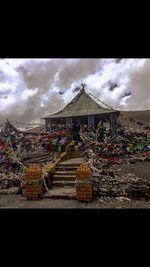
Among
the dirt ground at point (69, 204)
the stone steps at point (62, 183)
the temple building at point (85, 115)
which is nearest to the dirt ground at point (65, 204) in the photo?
the dirt ground at point (69, 204)

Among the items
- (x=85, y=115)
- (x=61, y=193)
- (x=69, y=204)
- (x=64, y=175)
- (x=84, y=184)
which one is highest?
(x=85, y=115)

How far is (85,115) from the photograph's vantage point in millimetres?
16578

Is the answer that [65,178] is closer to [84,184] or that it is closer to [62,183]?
[62,183]

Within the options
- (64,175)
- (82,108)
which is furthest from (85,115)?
(64,175)

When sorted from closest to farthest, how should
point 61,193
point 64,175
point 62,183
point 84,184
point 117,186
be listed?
point 84,184 < point 117,186 < point 61,193 < point 62,183 < point 64,175

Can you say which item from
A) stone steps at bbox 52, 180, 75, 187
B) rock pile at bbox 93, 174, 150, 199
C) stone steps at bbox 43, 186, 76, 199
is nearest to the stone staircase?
stone steps at bbox 52, 180, 75, 187

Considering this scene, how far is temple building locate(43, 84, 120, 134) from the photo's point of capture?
16.5m

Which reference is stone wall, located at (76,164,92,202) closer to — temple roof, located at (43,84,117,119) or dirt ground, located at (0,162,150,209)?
dirt ground, located at (0,162,150,209)

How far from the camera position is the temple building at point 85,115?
54.1 feet
